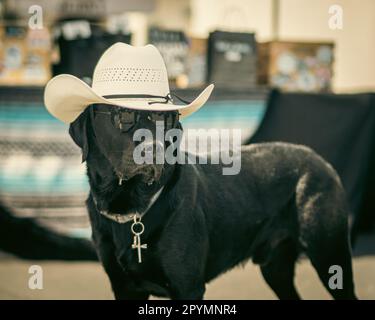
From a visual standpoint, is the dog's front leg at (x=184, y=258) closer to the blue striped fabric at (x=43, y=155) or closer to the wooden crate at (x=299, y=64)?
the blue striped fabric at (x=43, y=155)

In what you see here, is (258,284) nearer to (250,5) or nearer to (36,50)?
(36,50)

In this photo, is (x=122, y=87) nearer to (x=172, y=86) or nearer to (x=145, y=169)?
(x=145, y=169)

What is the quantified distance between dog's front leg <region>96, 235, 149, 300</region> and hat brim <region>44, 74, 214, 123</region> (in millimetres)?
462

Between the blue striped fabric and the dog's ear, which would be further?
the blue striped fabric

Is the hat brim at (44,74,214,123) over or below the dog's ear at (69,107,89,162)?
over

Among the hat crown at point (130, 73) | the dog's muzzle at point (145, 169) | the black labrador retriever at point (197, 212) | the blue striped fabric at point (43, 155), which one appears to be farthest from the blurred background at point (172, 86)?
the dog's muzzle at point (145, 169)

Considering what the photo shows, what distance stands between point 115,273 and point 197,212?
36cm

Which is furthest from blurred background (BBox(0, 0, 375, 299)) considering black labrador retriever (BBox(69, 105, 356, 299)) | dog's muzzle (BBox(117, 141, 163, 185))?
dog's muzzle (BBox(117, 141, 163, 185))

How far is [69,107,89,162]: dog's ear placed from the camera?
1.83 m

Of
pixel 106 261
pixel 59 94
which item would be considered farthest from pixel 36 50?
pixel 106 261

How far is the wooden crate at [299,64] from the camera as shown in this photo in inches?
134

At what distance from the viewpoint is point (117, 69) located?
1858mm

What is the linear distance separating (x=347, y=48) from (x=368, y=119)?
3.34 ft

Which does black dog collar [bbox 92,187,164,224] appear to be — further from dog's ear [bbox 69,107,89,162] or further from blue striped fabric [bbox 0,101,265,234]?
blue striped fabric [bbox 0,101,265,234]
